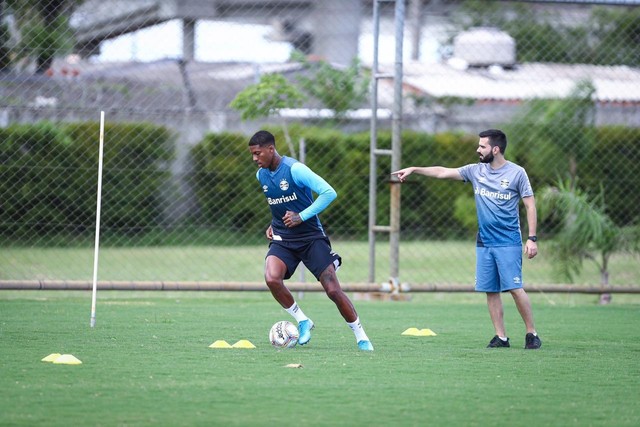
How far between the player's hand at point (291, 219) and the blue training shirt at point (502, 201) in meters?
1.72

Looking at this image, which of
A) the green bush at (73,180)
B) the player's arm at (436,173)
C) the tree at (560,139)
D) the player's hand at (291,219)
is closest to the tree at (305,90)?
the green bush at (73,180)

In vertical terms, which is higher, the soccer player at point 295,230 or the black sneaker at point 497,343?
the soccer player at point 295,230

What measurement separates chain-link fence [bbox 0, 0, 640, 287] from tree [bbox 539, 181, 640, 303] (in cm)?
2

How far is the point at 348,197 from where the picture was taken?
607 inches

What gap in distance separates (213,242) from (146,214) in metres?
0.97

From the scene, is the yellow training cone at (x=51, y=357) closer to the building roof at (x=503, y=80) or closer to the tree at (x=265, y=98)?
the tree at (x=265, y=98)

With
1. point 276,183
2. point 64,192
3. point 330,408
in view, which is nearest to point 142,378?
point 330,408

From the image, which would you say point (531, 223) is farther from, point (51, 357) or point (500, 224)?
point (51, 357)

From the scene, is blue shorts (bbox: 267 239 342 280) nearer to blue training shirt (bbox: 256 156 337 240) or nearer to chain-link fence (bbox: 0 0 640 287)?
blue training shirt (bbox: 256 156 337 240)

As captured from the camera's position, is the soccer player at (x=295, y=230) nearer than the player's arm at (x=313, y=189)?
No

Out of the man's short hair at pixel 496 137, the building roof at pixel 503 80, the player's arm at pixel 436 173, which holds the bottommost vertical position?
the player's arm at pixel 436 173

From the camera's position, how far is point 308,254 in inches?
367

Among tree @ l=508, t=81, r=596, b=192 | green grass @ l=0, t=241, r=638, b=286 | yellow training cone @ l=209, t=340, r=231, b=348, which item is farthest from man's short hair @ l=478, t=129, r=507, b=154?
tree @ l=508, t=81, r=596, b=192

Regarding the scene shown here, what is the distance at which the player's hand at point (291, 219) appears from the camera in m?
8.96
